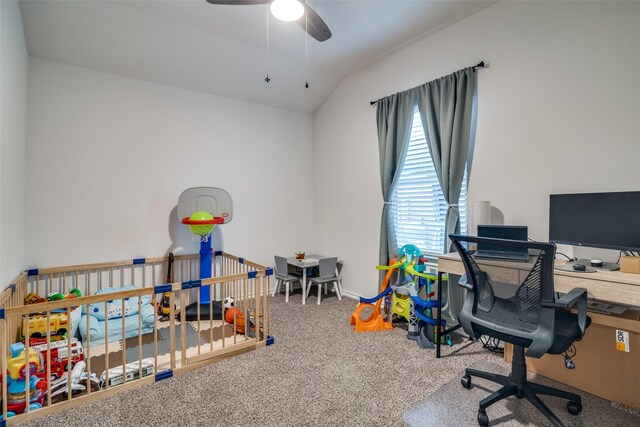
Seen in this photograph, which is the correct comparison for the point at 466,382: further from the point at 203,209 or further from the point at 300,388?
the point at 203,209

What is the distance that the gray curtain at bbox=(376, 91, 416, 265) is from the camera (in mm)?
3211

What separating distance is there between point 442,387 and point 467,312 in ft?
1.87

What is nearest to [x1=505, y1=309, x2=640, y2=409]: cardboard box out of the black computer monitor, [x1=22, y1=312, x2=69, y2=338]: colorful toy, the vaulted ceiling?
the black computer monitor

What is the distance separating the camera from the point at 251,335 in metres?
2.75

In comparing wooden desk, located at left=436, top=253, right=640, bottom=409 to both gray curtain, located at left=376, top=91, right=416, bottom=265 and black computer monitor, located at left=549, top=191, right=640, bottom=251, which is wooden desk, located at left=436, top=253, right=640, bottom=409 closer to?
black computer monitor, located at left=549, top=191, right=640, bottom=251

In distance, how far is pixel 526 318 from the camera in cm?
163

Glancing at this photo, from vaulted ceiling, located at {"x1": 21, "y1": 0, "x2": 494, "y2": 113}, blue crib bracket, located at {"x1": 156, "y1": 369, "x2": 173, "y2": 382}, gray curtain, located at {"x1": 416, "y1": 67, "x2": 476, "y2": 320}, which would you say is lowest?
blue crib bracket, located at {"x1": 156, "y1": 369, "x2": 173, "y2": 382}

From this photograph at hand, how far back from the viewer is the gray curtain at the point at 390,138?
321cm

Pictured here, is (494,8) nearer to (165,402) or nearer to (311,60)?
(311,60)

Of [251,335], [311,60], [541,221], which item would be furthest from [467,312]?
[311,60]

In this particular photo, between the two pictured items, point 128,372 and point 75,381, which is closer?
point 75,381

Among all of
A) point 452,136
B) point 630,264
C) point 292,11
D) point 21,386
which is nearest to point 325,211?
point 452,136

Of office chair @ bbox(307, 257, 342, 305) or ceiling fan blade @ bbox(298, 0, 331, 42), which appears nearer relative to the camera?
ceiling fan blade @ bbox(298, 0, 331, 42)

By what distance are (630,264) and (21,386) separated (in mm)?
3449
